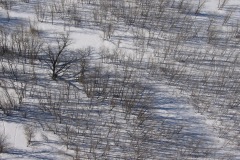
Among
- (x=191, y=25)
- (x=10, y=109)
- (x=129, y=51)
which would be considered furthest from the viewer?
(x=191, y=25)

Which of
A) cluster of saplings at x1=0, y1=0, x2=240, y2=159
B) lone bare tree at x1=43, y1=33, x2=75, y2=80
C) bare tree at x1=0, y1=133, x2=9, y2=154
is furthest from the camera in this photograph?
lone bare tree at x1=43, y1=33, x2=75, y2=80

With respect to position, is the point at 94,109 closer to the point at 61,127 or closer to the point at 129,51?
the point at 61,127

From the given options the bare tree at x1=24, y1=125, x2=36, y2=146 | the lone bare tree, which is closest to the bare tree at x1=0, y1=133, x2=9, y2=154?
the bare tree at x1=24, y1=125, x2=36, y2=146

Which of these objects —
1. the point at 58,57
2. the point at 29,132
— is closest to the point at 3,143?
the point at 29,132

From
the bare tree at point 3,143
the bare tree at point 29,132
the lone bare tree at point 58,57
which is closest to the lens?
the bare tree at point 3,143

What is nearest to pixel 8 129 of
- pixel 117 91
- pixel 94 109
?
pixel 94 109

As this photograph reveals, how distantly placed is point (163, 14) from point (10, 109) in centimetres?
353

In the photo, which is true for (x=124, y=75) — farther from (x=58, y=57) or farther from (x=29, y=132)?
(x=29, y=132)

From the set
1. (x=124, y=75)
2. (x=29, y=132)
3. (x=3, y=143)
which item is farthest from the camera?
(x=124, y=75)

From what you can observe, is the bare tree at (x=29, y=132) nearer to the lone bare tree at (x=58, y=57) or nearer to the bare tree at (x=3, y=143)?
the bare tree at (x=3, y=143)

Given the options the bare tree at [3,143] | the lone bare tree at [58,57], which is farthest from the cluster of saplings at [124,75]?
the bare tree at [3,143]

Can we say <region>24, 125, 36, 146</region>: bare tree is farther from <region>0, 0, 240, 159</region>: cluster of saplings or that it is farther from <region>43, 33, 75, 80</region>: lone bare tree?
<region>43, 33, 75, 80</region>: lone bare tree

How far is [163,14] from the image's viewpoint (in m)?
6.97

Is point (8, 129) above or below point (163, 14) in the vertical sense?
below
